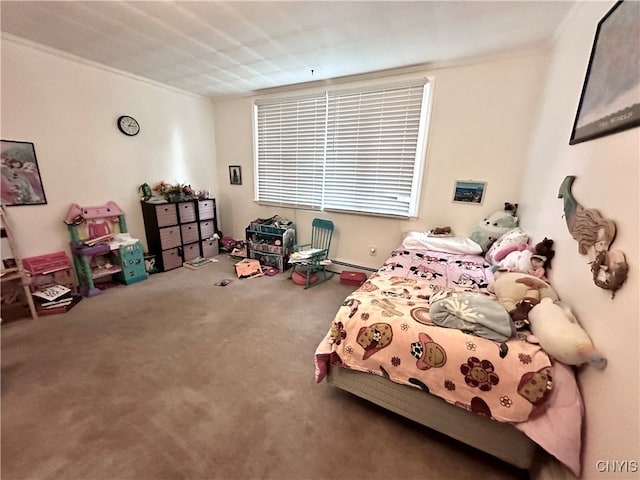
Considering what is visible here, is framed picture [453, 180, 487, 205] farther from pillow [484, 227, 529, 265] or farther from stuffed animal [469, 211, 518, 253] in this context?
pillow [484, 227, 529, 265]

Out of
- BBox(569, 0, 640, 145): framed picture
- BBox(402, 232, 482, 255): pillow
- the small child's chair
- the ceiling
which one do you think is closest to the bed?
BBox(569, 0, 640, 145): framed picture

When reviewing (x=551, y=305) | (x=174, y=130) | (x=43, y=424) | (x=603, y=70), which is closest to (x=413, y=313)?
(x=551, y=305)

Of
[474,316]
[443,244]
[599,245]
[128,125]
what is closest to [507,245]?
[443,244]

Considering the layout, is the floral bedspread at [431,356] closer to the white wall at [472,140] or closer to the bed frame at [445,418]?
the bed frame at [445,418]

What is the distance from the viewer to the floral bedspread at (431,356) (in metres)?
1.12

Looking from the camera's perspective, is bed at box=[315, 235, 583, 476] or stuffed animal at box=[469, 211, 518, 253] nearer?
bed at box=[315, 235, 583, 476]

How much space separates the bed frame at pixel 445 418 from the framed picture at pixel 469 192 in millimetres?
2271

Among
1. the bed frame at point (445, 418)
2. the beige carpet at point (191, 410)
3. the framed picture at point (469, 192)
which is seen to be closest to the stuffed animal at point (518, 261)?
the framed picture at point (469, 192)

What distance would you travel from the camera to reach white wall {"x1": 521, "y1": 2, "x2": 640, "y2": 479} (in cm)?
86

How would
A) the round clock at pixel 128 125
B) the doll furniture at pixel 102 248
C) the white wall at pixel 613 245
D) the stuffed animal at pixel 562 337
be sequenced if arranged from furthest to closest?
1. the round clock at pixel 128 125
2. the doll furniture at pixel 102 248
3. the stuffed animal at pixel 562 337
4. the white wall at pixel 613 245

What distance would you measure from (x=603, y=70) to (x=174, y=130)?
14.8 feet

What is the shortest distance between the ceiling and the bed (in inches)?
81.8

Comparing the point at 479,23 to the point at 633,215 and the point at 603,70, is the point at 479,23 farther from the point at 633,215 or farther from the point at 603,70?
the point at 633,215

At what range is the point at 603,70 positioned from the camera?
4.29 ft
